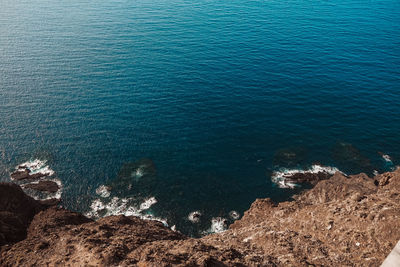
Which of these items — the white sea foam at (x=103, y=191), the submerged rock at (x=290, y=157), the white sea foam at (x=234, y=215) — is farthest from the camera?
the submerged rock at (x=290, y=157)

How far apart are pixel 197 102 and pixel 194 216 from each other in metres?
38.3

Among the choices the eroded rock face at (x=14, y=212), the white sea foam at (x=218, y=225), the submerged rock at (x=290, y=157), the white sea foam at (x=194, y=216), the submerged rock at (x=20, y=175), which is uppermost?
the eroded rock face at (x=14, y=212)

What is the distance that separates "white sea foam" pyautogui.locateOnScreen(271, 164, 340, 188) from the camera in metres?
52.5

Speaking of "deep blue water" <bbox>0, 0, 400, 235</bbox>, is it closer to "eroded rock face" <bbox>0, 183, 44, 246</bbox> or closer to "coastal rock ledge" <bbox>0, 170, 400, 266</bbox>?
"eroded rock face" <bbox>0, 183, 44, 246</bbox>

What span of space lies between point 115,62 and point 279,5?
391 ft

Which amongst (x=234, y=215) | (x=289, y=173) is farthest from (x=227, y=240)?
(x=289, y=173)

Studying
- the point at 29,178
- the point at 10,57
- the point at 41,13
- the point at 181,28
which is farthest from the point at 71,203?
the point at 41,13

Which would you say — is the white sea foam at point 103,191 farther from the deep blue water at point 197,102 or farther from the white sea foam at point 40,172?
the white sea foam at point 40,172

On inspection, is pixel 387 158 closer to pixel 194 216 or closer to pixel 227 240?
pixel 194 216

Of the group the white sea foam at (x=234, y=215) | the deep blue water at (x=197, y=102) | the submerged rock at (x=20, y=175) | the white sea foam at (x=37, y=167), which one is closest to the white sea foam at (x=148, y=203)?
the deep blue water at (x=197, y=102)

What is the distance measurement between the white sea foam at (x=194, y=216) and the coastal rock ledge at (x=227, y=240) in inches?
492

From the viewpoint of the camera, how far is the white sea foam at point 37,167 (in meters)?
54.5

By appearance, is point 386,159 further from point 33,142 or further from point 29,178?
point 33,142

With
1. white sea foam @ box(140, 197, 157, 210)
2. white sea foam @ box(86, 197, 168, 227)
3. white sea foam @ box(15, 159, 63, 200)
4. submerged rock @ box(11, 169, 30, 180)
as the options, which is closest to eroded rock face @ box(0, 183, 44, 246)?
white sea foam @ box(86, 197, 168, 227)
